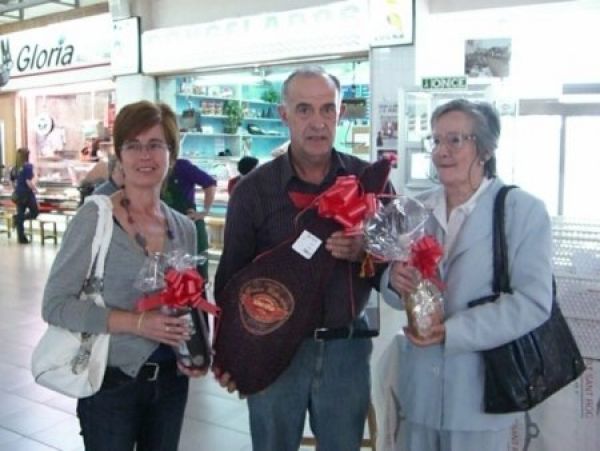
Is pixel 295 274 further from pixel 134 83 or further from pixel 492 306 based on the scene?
pixel 134 83

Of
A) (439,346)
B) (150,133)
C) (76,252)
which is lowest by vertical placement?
(439,346)

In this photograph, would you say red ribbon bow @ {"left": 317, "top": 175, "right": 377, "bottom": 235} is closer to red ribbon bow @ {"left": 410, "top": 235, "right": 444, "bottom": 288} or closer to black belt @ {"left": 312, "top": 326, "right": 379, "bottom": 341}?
red ribbon bow @ {"left": 410, "top": 235, "right": 444, "bottom": 288}

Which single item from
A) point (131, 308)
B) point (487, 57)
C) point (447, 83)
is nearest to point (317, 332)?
point (131, 308)

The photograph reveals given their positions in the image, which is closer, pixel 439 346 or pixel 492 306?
pixel 492 306

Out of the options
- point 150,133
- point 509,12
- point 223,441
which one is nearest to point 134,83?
point 509,12

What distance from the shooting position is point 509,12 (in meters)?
6.05

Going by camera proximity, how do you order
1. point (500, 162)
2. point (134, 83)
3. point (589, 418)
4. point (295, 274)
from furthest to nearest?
1. point (134, 83)
2. point (500, 162)
3. point (589, 418)
4. point (295, 274)

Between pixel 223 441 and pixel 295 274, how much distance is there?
1.97m

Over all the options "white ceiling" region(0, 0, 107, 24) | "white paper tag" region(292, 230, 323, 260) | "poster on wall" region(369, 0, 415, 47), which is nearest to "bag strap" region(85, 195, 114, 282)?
"white paper tag" region(292, 230, 323, 260)

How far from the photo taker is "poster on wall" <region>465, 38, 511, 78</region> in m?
6.12

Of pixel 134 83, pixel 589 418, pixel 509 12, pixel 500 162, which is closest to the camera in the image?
pixel 589 418

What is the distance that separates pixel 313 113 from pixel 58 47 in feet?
31.8

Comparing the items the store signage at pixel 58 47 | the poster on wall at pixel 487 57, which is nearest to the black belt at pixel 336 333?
the poster on wall at pixel 487 57

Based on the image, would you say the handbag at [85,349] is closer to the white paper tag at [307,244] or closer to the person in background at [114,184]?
the person in background at [114,184]
